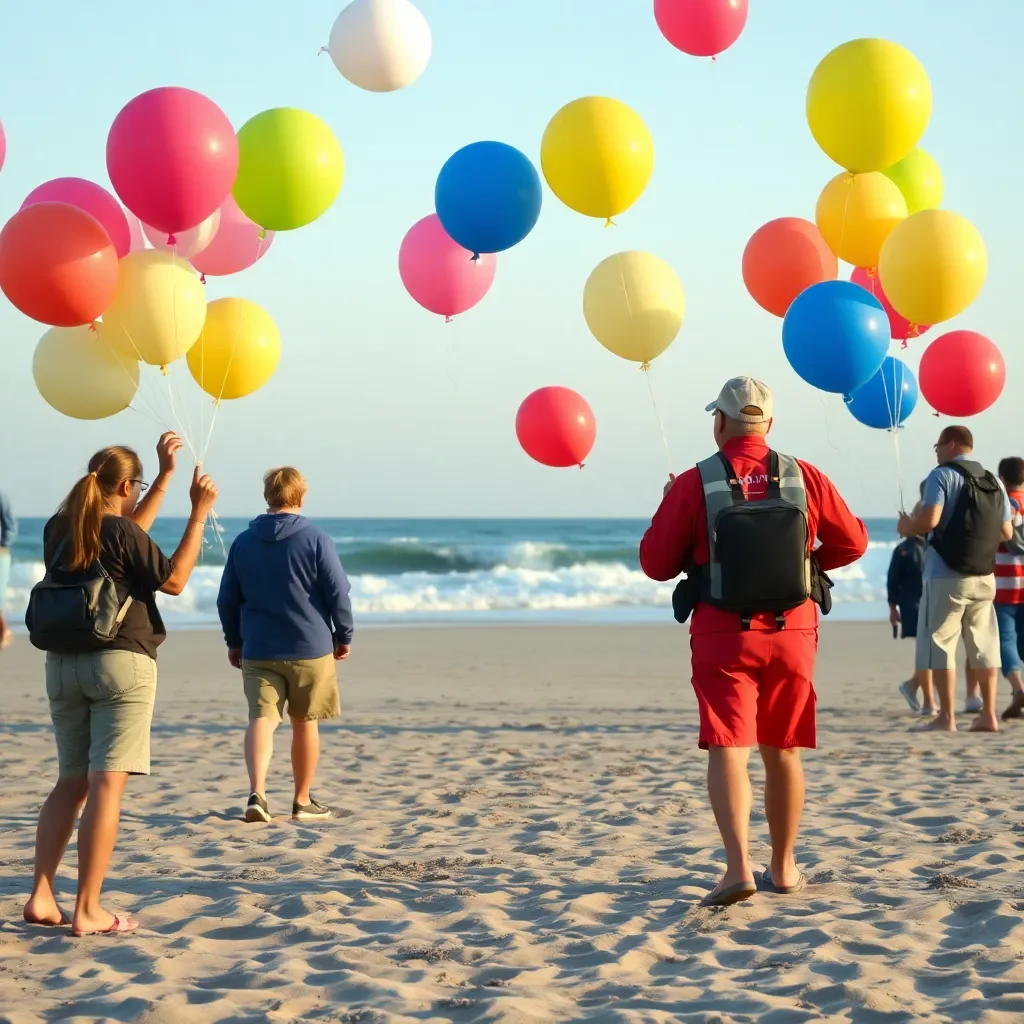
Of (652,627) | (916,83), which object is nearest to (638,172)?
(916,83)

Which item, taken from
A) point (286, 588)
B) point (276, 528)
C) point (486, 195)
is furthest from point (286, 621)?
point (486, 195)

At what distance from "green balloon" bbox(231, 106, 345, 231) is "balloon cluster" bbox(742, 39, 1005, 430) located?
261cm

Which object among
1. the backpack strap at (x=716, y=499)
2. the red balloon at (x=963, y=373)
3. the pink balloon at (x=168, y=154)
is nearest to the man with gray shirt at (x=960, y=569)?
the red balloon at (x=963, y=373)

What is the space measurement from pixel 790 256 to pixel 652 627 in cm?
1144

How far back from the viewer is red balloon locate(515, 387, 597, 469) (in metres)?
7.94

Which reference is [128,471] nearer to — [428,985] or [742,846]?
[428,985]

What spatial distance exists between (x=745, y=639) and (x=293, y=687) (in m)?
2.41

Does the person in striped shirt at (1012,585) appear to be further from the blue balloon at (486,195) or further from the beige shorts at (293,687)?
the beige shorts at (293,687)

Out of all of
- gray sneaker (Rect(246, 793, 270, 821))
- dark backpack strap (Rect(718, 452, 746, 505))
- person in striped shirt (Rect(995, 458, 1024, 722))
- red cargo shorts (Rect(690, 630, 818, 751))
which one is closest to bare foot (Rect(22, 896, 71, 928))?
gray sneaker (Rect(246, 793, 270, 821))

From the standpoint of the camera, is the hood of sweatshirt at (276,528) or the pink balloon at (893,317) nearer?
the hood of sweatshirt at (276,528)

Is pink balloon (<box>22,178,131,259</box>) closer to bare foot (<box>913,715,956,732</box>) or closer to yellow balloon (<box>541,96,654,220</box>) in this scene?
yellow balloon (<box>541,96,654,220</box>)

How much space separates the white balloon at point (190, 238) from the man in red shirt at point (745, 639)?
4.24m

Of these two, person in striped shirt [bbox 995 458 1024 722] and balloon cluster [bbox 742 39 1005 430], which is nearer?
balloon cluster [bbox 742 39 1005 430]

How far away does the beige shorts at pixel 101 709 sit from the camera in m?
3.86
